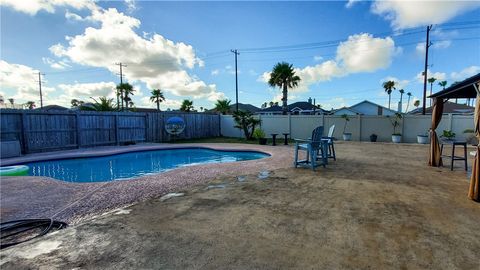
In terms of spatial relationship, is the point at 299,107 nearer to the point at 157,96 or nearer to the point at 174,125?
the point at 157,96

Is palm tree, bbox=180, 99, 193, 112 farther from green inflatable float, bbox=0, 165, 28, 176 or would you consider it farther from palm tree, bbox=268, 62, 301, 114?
green inflatable float, bbox=0, 165, 28, 176

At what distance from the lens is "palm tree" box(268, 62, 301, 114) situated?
19.3m

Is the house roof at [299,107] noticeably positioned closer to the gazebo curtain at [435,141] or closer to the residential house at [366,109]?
the residential house at [366,109]

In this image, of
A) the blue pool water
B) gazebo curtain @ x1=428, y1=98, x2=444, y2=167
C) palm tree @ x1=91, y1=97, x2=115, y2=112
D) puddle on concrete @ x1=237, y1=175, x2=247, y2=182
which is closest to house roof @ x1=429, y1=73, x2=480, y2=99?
gazebo curtain @ x1=428, y1=98, x2=444, y2=167

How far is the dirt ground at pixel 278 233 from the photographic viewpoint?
2.05 metres

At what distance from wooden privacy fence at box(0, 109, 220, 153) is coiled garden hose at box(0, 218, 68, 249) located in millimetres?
8169

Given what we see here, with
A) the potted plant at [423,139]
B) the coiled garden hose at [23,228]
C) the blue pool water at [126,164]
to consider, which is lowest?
the blue pool water at [126,164]

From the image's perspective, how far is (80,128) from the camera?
35.6 feet

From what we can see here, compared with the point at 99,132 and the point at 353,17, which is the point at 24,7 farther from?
the point at 353,17

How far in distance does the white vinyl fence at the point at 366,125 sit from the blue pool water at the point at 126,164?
18.1 feet

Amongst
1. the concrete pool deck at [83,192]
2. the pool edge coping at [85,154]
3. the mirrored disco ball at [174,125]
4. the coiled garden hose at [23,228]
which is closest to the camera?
the coiled garden hose at [23,228]

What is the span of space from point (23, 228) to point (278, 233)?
2997mm

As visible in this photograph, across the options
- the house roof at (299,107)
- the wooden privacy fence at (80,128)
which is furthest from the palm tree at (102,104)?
the house roof at (299,107)

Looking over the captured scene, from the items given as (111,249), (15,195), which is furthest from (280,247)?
(15,195)
